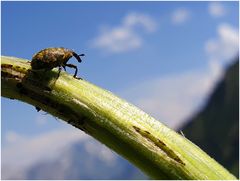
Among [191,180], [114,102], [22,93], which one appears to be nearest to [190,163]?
[191,180]

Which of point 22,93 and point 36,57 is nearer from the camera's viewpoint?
point 22,93

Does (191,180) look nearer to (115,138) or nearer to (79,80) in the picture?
(115,138)

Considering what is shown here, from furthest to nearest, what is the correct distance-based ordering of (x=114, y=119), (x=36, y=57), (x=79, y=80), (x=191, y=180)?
(x=36, y=57), (x=79, y=80), (x=114, y=119), (x=191, y=180)

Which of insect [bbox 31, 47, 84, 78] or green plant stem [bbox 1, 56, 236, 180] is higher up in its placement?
insect [bbox 31, 47, 84, 78]

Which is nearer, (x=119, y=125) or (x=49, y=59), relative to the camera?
(x=119, y=125)

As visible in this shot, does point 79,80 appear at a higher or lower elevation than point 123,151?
higher

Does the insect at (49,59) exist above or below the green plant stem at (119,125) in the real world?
above

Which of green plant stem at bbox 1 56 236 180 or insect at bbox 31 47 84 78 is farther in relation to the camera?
insect at bbox 31 47 84 78

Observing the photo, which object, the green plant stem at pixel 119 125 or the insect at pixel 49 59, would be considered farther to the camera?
the insect at pixel 49 59
